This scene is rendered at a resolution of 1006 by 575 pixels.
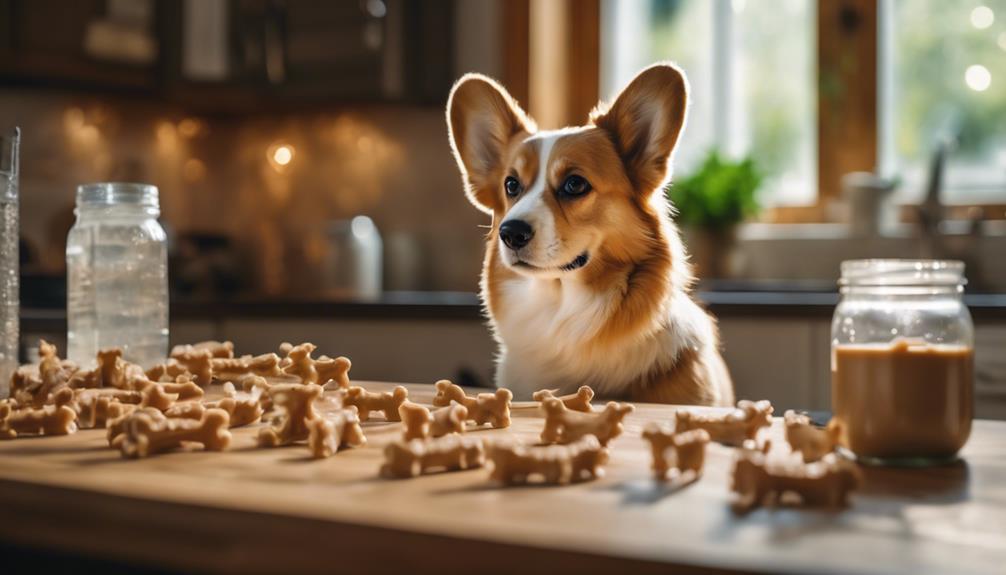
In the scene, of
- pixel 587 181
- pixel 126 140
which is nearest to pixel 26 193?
pixel 126 140

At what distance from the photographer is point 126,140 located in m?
3.78

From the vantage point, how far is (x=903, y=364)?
2.47 feet

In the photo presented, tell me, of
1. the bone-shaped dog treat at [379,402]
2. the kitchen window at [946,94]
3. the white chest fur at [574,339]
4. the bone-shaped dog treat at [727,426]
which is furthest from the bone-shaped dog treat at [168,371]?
the kitchen window at [946,94]

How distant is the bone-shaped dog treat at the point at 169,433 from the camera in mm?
750

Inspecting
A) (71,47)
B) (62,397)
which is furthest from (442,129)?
(62,397)

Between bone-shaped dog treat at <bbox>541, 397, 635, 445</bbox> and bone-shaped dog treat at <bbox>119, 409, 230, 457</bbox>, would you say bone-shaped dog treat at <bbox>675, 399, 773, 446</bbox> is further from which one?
bone-shaped dog treat at <bbox>119, 409, 230, 457</bbox>

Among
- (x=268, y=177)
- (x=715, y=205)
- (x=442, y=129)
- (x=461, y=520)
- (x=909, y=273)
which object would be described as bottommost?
(x=461, y=520)

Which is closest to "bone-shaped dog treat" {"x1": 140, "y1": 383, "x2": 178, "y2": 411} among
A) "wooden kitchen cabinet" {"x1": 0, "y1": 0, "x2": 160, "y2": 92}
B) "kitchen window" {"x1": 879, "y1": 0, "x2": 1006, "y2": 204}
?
"wooden kitchen cabinet" {"x1": 0, "y1": 0, "x2": 160, "y2": 92}

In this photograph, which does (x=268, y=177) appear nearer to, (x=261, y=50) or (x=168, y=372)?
(x=261, y=50)

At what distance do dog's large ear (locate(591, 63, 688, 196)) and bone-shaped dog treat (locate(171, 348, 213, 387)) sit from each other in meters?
0.75

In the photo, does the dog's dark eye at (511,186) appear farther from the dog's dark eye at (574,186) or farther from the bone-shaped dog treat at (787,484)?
the bone-shaped dog treat at (787,484)

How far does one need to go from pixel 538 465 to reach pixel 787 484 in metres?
0.16

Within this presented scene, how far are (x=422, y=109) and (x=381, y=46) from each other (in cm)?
37

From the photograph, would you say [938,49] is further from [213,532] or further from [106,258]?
[213,532]
